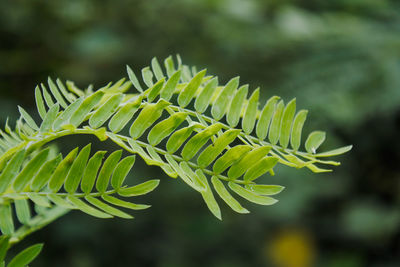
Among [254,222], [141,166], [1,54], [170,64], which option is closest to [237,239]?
[254,222]

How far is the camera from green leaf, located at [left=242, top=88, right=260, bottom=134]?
1.46ft

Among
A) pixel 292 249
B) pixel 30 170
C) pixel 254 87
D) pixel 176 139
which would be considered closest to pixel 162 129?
pixel 176 139

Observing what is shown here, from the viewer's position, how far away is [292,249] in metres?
2.33

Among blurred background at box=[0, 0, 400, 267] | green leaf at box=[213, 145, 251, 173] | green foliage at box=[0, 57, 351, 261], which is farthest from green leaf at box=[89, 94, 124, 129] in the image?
blurred background at box=[0, 0, 400, 267]

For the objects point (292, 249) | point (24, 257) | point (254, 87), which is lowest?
point (292, 249)

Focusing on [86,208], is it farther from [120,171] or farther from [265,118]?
[265,118]

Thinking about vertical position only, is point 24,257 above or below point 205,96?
below

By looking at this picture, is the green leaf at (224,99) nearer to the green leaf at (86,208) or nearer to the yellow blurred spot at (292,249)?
the green leaf at (86,208)

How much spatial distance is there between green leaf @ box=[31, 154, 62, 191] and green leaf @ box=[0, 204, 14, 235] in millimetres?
83

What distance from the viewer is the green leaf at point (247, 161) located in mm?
385

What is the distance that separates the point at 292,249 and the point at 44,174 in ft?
6.89

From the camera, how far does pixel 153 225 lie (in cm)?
217

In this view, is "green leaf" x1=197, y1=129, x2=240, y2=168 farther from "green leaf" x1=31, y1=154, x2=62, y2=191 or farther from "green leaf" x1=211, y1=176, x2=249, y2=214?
"green leaf" x1=31, y1=154, x2=62, y2=191

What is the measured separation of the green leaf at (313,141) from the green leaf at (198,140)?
117 mm
